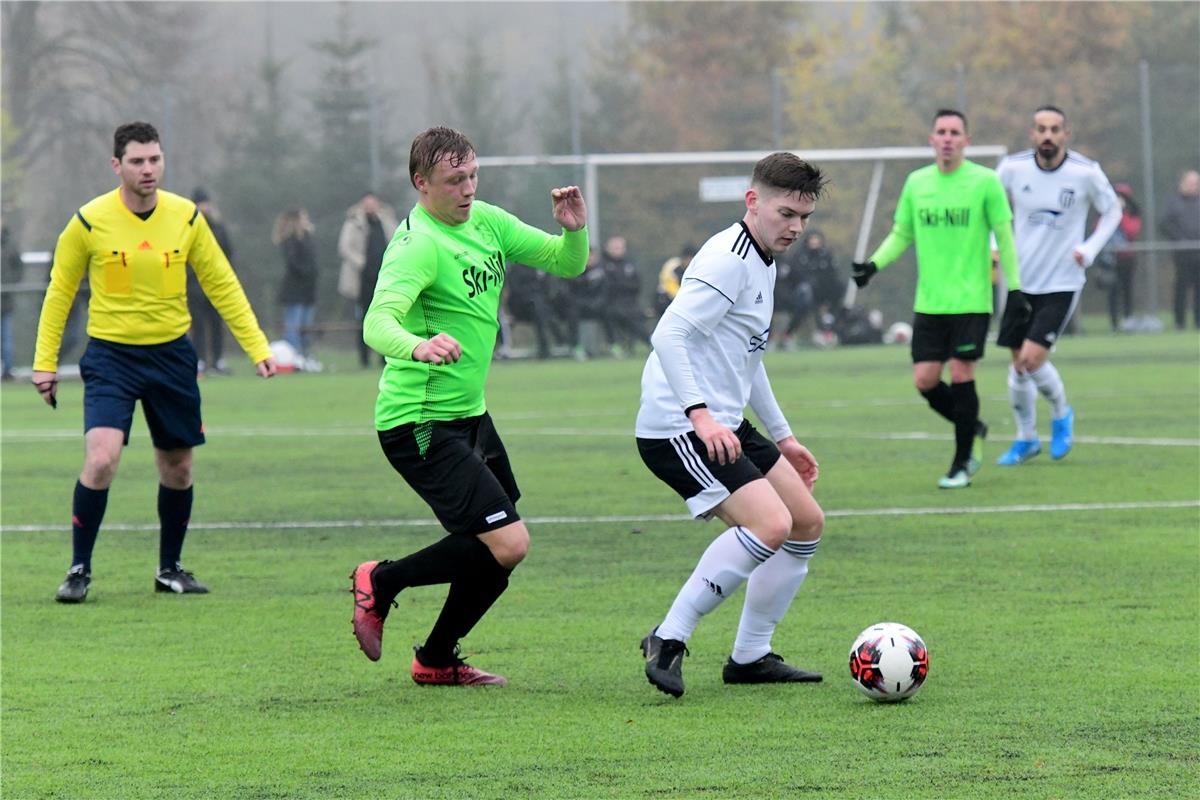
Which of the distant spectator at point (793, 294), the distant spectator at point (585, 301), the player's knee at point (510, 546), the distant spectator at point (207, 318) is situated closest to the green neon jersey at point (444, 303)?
the player's knee at point (510, 546)

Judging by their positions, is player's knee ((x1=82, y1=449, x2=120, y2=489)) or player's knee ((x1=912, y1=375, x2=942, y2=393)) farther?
player's knee ((x1=912, y1=375, x2=942, y2=393))

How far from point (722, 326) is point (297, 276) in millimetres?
21509

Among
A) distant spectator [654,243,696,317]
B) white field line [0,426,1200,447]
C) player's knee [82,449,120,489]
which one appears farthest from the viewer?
distant spectator [654,243,696,317]

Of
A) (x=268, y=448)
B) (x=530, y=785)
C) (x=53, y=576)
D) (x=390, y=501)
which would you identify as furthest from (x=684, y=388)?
(x=268, y=448)

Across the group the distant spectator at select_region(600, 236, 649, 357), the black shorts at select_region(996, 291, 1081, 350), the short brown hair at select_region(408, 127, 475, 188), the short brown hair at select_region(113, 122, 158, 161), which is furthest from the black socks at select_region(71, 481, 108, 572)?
the distant spectator at select_region(600, 236, 649, 357)

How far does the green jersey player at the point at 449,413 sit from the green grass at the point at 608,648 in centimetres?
28

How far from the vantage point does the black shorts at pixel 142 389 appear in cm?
843

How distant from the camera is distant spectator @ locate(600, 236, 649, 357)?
28.5 m

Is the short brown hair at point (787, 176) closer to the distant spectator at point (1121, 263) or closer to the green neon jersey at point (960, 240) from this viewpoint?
the green neon jersey at point (960, 240)

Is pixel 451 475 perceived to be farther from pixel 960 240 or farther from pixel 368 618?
pixel 960 240

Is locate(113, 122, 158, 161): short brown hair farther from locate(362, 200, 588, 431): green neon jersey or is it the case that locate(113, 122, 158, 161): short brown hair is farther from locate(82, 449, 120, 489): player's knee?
locate(362, 200, 588, 431): green neon jersey

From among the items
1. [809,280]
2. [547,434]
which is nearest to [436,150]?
[547,434]

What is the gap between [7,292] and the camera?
27.1 metres

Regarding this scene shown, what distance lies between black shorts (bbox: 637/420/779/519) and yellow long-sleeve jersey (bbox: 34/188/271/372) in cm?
272
